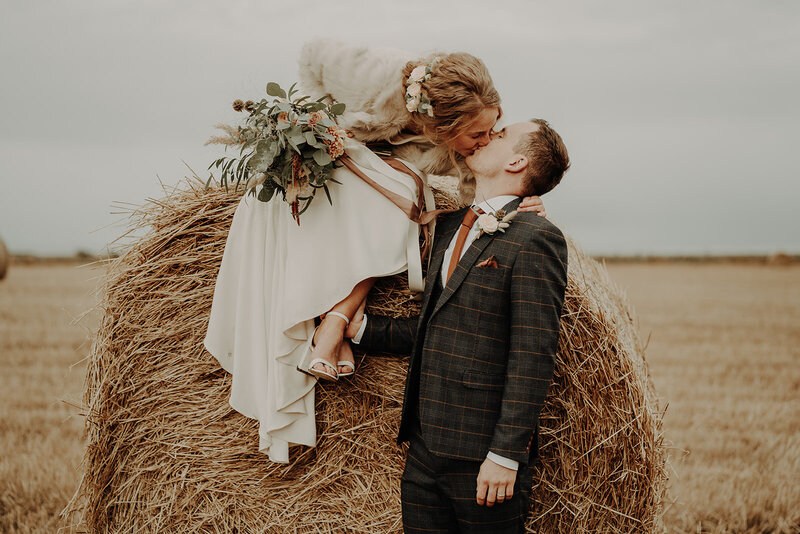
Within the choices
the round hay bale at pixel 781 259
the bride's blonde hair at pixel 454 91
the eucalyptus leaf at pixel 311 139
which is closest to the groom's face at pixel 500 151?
the bride's blonde hair at pixel 454 91

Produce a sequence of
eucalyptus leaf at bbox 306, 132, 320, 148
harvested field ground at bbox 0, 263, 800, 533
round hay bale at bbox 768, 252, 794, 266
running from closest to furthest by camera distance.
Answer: eucalyptus leaf at bbox 306, 132, 320, 148
harvested field ground at bbox 0, 263, 800, 533
round hay bale at bbox 768, 252, 794, 266

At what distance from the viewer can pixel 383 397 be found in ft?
9.66

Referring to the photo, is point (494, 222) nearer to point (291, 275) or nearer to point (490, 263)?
point (490, 263)

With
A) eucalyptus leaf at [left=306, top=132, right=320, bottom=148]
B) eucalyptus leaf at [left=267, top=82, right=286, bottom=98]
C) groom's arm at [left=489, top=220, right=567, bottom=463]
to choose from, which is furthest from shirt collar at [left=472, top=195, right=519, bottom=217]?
eucalyptus leaf at [left=267, top=82, right=286, bottom=98]

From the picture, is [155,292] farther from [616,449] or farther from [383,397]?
[616,449]

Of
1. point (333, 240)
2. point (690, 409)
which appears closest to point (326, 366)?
point (333, 240)

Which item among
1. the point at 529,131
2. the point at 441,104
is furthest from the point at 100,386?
the point at 529,131

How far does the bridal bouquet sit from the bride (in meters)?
0.13

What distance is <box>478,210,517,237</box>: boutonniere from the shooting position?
232cm

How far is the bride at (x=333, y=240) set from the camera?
101 inches

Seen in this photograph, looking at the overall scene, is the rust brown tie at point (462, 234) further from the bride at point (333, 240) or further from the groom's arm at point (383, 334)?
the groom's arm at point (383, 334)

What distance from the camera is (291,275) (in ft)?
8.72

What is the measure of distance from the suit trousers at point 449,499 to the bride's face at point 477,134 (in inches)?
42.2

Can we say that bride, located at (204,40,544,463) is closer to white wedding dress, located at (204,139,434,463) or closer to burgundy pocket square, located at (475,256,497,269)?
white wedding dress, located at (204,139,434,463)
